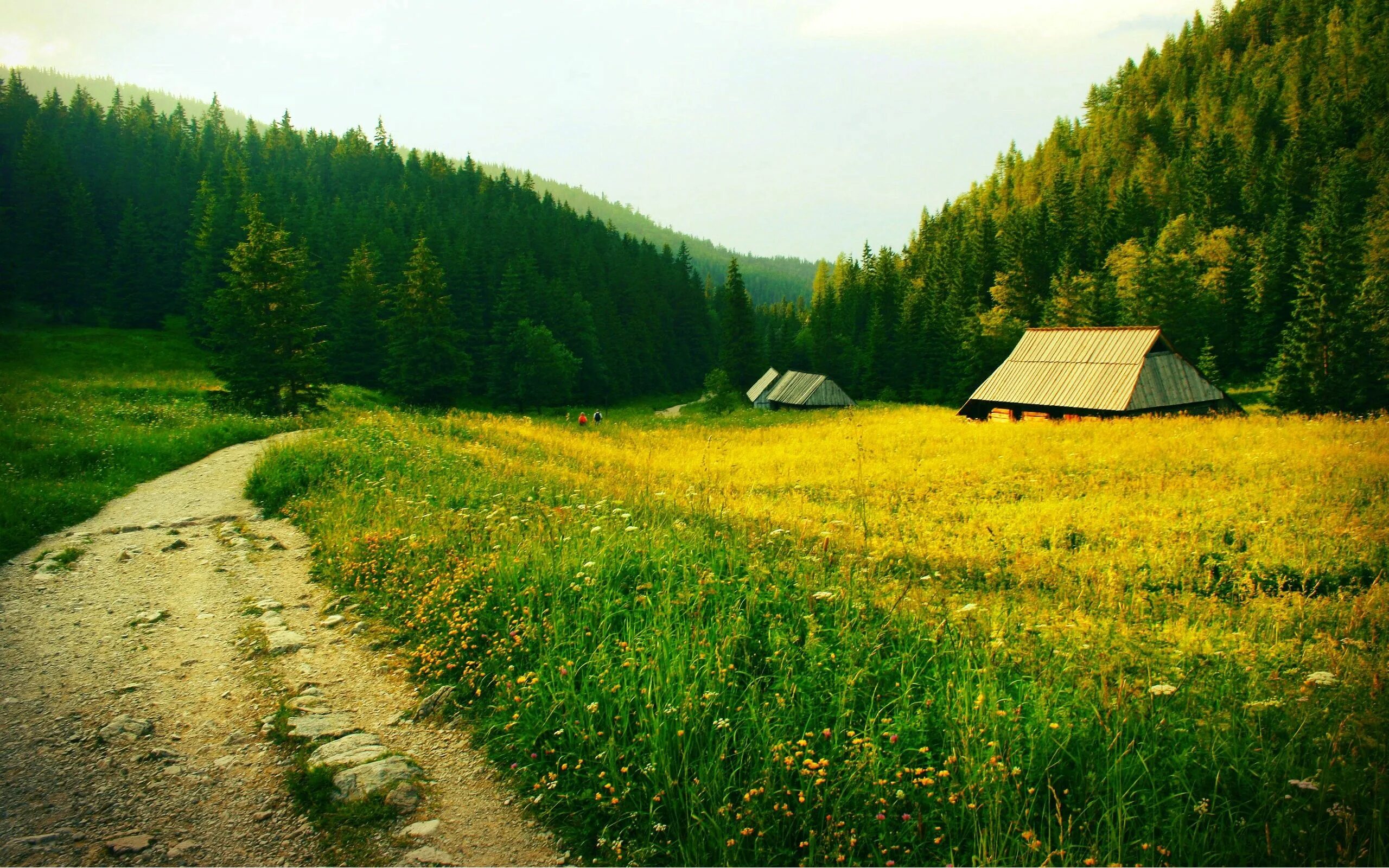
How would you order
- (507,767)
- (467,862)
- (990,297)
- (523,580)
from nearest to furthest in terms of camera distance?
(467,862) → (507,767) → (523,580) → (990,297)

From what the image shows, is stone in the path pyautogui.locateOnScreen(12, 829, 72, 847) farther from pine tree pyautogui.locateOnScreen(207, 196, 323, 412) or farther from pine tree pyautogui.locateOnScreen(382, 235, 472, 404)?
pine tree pyautogui.locateOnScreen(382, 235, 472, 404)

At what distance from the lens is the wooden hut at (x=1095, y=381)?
27.8m

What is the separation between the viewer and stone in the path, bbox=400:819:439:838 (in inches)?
145

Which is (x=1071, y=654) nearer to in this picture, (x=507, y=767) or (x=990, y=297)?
(x=507, y=767)

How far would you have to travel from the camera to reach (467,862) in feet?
11.5

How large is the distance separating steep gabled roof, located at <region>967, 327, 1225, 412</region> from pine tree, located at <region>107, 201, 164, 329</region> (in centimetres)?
7919

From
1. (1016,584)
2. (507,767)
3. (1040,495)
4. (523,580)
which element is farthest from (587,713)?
(1040,495)

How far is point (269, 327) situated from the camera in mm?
27016

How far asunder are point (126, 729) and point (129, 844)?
1658mm

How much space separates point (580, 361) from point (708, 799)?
64459 millimetres

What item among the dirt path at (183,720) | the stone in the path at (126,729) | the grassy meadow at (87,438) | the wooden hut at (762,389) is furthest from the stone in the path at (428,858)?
the wooden hut at (762,389)

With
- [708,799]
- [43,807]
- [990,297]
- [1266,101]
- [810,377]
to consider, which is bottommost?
[43,807]

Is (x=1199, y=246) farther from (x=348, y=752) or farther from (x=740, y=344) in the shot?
(x=348, y=752)

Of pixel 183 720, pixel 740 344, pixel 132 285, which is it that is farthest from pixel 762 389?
pixel 132 285
